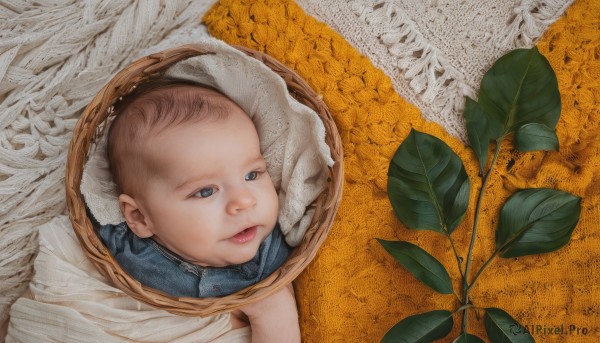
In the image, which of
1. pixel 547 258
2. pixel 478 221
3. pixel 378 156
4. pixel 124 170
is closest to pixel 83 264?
pixel 124 170

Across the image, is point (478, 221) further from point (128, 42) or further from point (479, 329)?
point (128, 42)

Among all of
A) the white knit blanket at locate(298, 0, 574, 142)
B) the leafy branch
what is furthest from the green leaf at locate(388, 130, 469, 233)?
the white knit blanket at locate(298, 0, 574, 142)

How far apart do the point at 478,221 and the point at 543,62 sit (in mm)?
344

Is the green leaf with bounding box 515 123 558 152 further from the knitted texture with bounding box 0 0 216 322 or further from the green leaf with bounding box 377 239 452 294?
the knitted texture with bounding box 0 0 216 322

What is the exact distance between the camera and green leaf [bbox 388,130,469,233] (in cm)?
113

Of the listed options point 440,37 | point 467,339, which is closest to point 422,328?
point 467,339

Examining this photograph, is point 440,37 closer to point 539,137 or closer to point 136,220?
A: point 539,137

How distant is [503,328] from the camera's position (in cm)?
108

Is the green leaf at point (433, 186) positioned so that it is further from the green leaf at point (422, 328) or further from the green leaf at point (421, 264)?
the green leaf at point (422, 328)

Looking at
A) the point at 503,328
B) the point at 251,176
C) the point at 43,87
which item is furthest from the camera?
the point at 43,87

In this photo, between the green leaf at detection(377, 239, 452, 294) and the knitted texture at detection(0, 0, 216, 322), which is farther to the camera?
the knitted texture at detection(0, 0, 216, 322)

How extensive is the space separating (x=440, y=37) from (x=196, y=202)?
2.08 feet

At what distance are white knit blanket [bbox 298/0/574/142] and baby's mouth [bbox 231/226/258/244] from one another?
1.45ft

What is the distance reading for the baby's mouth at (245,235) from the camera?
1146mm
